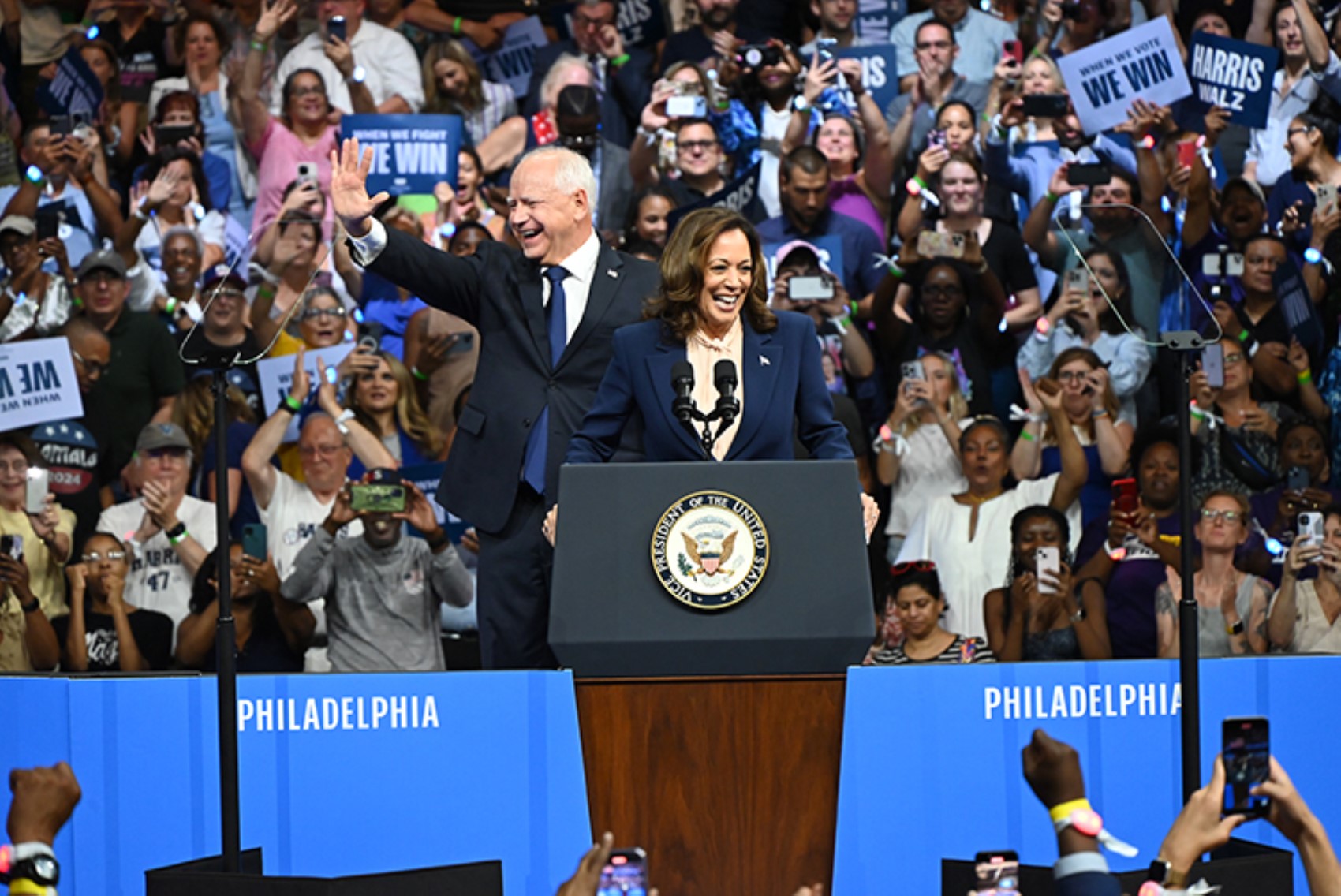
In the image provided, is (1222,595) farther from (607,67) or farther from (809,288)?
(607,67)

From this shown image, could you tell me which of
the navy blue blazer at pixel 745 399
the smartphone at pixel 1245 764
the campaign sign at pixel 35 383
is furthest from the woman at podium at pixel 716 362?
the campaign sign at pixel 35 383

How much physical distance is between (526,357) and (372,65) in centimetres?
342

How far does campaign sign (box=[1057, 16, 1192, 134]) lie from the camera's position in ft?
20.4

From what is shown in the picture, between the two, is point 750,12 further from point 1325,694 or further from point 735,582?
point 735,582

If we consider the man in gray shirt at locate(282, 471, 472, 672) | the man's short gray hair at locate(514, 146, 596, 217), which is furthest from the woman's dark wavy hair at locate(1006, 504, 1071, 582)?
the man's short gray hair at locate(514, 146, 596, 217)

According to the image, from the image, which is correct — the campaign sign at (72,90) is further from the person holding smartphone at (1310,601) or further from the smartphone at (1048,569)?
the person holding smartphone at (1310,601)

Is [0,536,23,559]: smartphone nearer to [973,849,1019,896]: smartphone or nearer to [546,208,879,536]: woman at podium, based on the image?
[546,208,879,536]: woman at podium

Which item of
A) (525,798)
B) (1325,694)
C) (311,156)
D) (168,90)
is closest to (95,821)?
(525,798)

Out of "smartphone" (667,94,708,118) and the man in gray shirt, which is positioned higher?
"smartphone" (667,94,708,118)

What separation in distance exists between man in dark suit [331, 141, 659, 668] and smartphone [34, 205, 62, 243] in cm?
303

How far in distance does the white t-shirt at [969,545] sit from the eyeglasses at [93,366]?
271 cm

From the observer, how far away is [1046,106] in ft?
20.2

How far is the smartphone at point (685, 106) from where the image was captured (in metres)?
6.19

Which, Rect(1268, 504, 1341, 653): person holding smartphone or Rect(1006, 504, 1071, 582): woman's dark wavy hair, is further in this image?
Rect(1006, 504, 1071, 582): woman's dark wavy hair
